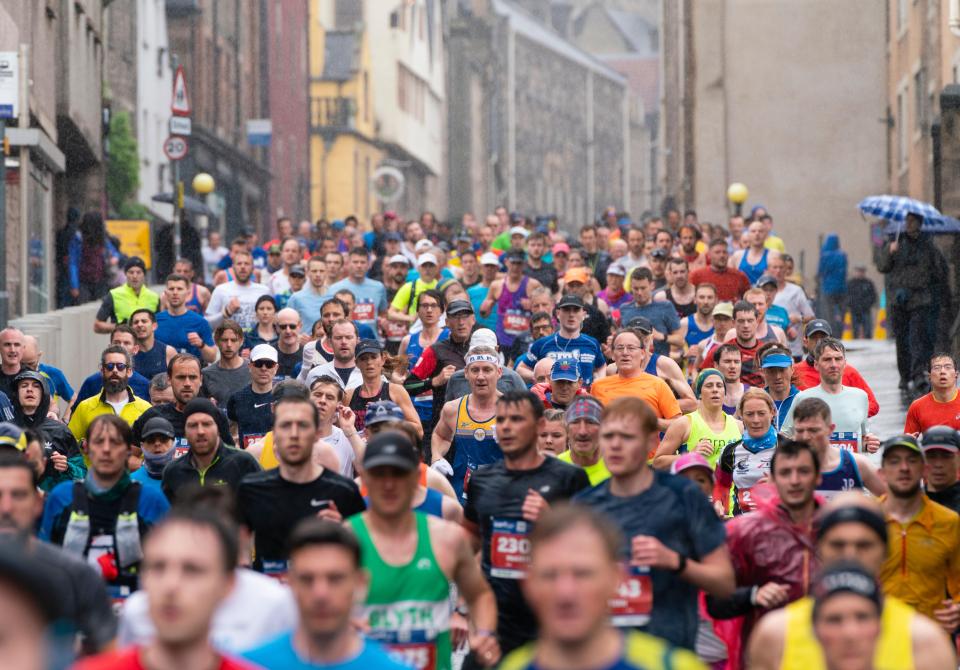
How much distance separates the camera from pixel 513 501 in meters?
8.97

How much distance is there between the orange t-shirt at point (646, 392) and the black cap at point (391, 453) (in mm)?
6367

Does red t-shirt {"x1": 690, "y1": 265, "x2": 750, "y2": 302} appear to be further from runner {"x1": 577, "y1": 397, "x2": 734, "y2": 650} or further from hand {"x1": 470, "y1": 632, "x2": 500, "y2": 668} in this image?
hand {"x1": 470, "y1": 632, "x2": 500, "y2": 668}

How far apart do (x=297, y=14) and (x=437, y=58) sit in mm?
22542

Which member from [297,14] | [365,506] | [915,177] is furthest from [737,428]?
[297,14]

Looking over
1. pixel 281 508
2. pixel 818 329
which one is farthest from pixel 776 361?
pixel 281 508

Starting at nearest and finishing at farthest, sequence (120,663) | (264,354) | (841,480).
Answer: (120,663), (841,480), (264,354)

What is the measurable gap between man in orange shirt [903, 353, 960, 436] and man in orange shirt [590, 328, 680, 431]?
1.57 metres

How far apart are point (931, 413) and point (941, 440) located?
4.05m

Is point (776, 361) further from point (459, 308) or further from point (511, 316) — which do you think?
point (511, 316)

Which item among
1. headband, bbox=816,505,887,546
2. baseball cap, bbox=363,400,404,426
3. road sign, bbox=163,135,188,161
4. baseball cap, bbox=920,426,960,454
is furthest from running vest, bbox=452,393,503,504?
road sign, bbox=163,135,188,161

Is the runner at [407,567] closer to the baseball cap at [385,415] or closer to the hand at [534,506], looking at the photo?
the hand at [534,506]

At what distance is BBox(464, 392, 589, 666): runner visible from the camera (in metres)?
8.84

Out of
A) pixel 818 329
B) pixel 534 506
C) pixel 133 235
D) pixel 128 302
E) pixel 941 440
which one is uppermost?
pixel 133 235

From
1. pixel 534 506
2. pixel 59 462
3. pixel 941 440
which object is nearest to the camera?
pixel 534 506
